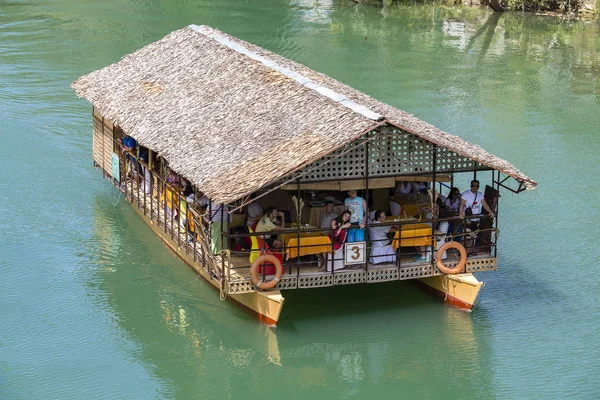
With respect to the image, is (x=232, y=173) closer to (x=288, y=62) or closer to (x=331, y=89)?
(x=331, y=89)

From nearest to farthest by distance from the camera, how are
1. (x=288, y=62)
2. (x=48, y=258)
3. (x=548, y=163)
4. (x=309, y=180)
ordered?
(x=309, y=180) < (x=48, y=258) < (x=288, y=62) < (x=548, y=163)

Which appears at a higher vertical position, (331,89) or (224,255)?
(331,89)

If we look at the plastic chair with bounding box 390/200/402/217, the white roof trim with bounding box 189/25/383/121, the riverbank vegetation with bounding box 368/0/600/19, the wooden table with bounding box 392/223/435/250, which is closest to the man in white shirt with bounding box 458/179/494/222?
the wooden table with bounding box 392/223/435/250

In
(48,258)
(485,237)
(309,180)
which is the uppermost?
(309,180)

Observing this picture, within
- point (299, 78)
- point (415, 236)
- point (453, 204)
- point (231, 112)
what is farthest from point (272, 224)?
point (299, 78)

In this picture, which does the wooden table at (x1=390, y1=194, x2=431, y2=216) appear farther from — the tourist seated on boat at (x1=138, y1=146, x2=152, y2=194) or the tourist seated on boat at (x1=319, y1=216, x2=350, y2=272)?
the tourist seated on boat at (x1=138, y1=146, x2=152, y2=194)

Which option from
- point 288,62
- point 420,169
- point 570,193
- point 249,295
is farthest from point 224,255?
point 570,193

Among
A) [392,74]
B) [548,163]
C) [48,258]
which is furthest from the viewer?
[392,74]
